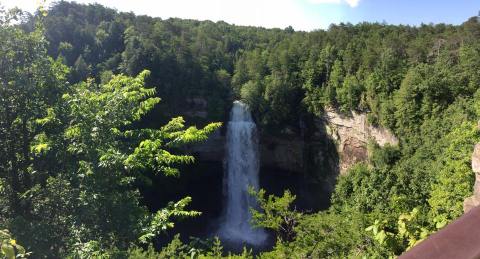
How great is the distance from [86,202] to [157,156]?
1624 millimetres

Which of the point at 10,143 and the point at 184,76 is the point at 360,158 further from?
the point at 10,143

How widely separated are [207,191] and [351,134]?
1487 centimetres

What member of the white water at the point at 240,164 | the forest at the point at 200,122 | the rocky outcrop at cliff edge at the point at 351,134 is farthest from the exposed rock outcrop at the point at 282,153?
the rocky outcrop at cliff edge at the point at 351,134

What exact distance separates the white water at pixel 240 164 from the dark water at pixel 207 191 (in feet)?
4.85

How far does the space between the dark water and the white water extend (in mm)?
1478

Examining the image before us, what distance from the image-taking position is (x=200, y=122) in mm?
37031

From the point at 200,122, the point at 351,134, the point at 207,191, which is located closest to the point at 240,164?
the point at 207,191

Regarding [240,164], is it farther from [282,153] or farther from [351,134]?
[351,134]

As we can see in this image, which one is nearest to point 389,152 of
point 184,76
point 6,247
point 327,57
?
point 327,57

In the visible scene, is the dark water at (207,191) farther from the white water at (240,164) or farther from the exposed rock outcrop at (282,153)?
the white water at (240,164)

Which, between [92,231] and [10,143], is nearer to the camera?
[92,231]

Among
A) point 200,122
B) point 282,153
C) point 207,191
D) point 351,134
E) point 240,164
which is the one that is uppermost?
point 200,122

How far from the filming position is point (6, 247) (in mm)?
2312

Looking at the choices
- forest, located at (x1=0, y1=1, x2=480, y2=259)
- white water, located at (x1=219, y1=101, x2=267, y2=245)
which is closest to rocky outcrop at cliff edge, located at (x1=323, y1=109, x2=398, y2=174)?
forest, located at (x1=0, y1=1, x2=480, y2=259)
